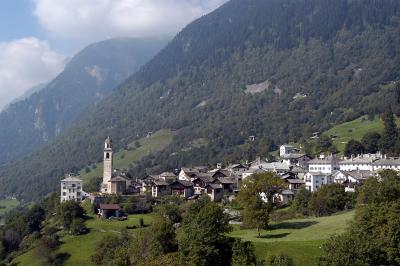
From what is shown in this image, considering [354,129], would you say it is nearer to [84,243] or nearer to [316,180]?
[316,180]

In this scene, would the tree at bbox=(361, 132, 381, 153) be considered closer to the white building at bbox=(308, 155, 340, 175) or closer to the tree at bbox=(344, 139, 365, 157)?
the tree at bbox=(344, 139, 365, 157)

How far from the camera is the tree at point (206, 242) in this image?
49.2m

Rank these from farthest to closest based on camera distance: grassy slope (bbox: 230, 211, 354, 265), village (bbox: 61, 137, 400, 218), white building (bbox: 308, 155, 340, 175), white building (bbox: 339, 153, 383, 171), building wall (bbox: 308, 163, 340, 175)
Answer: white building (bbox: 308, 155, 340, 175) < building wall (bbox: 308, 163, 340, 175) < white building (bbox: 339, 153, 383, 171) < village (bbox: 61, 137, 400, 218) < grassy slope (bbox: 230, 211, 354, 265)

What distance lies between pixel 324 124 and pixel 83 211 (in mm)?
102229

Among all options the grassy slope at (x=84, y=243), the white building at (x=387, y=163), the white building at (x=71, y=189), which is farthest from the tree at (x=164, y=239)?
the white building at (x=71, y=189)

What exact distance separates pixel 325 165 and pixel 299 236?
5562 cm

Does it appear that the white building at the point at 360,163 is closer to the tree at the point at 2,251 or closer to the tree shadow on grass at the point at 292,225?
the tree shadow on grass at the point at 292,225

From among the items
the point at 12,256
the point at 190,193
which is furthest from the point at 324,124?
the point at 12,256

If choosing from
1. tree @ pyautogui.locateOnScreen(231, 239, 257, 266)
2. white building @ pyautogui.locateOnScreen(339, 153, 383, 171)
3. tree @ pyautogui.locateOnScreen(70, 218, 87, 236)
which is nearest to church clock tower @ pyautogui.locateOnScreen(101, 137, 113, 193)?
tree @ pyautogui.locateOnScreen(70, 218, 87, 236)

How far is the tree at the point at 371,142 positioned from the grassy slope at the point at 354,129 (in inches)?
440

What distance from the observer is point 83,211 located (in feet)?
303

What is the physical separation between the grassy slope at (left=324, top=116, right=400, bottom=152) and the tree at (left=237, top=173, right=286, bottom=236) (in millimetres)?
69237

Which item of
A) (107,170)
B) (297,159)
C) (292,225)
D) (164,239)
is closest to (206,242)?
(164,239)

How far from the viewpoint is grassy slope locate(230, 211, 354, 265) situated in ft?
170
